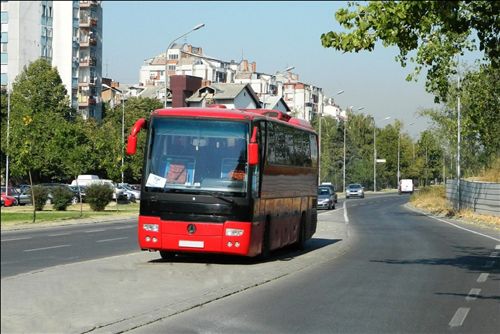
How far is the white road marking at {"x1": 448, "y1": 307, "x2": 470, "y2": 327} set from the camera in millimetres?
10906

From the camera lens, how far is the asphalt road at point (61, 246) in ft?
61.8

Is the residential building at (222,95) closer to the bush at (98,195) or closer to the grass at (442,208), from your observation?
the grass at (442,208)

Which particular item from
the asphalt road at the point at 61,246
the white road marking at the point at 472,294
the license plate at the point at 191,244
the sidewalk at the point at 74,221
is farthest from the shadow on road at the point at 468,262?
the sidewalk at the point at 74,221

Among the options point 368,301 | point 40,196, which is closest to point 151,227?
point 368,301

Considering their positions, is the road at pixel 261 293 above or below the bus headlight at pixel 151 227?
below

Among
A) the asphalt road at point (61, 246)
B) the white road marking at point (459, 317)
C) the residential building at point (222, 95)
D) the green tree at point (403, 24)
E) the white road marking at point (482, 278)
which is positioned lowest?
the asphalt road at point (61, 246)

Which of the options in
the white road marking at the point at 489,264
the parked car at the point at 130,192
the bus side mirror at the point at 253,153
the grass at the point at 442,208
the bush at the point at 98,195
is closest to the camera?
the bus side mirror at the point at 253,153

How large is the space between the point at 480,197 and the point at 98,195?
21366 millimetres

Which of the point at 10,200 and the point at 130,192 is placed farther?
the point at 130,192

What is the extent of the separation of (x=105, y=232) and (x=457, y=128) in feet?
101

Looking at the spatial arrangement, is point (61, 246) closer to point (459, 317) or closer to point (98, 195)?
point (459, 317)

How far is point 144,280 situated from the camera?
15.1 m

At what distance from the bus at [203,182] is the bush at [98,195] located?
3409cm

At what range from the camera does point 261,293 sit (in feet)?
46.1
